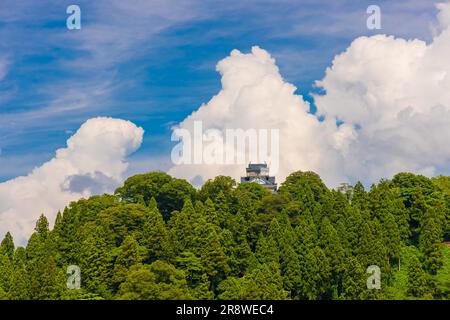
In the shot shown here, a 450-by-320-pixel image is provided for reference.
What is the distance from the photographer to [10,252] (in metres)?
66.2

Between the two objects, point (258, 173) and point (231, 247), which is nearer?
point (231, 247)

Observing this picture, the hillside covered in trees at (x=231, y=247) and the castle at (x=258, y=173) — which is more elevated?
the castle at (x=258, y=173)

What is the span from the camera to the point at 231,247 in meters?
58.8

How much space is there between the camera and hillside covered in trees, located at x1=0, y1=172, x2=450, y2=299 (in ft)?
172

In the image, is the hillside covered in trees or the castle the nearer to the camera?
the hillside covered in trees

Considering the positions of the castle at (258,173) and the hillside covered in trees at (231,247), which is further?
the castle at (258,173)

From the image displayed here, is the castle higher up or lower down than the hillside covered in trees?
higher up

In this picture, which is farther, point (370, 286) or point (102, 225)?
point (102, 225)

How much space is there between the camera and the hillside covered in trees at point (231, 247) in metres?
52.3

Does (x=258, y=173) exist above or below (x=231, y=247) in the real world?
above
